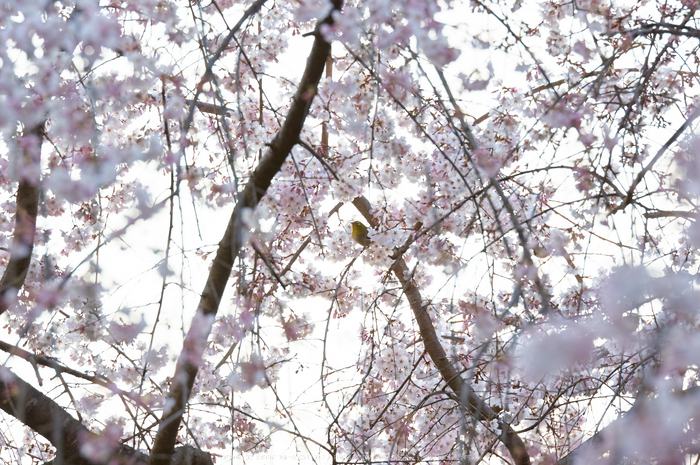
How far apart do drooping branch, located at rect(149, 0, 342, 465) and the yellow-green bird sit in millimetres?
1215

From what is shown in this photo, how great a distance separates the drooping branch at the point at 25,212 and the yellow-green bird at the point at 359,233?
4.81ft

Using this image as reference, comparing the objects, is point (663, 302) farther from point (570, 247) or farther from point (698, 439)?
point (570, 247)

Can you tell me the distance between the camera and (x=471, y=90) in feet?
6.07

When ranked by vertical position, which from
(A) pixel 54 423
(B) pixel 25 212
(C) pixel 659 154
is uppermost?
(B) pixel 25 212

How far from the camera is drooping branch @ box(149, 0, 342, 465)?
1.70m

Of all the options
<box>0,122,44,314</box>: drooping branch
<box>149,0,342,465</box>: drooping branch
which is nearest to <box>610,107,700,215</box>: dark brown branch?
<box>149,0,342,465</box>: drooping branch

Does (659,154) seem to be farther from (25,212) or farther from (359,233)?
(25,212)

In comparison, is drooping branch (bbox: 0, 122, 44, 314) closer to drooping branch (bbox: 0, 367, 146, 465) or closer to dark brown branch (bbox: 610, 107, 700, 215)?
drooping branch (bbox: 0, 367, 146, 465)

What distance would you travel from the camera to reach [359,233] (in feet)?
10.2

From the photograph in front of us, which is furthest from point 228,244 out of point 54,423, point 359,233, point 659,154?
point 359,233

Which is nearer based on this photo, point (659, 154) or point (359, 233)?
point (659, 154)

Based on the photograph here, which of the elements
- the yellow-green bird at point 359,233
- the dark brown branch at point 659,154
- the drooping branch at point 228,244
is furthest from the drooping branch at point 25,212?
the dark brown branch at point 659,154

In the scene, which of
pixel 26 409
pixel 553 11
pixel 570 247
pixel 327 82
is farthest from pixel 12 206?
pixel 553 11

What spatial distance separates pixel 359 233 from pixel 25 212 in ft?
4.98
